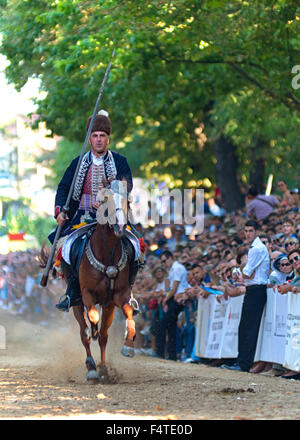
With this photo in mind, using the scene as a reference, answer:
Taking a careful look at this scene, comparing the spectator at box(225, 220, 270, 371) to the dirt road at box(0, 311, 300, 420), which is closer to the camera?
the dirt road at box(0, 311, 300, 420)

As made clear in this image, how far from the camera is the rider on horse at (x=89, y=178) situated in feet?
39.0

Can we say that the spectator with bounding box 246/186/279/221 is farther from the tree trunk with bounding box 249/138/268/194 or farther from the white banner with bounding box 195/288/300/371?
the tree trunk with bounding box 249/138/268/194

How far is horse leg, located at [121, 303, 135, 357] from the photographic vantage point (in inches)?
420

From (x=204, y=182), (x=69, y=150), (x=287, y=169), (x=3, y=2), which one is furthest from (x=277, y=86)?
(x=69, y=150)

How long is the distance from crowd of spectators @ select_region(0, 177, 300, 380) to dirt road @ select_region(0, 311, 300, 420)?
37.4 inches

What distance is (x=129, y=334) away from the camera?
35.4 ft


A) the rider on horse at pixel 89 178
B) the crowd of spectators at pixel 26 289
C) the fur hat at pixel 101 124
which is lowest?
the crowd of spectators at pixel 26 289

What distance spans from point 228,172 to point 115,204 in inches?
724

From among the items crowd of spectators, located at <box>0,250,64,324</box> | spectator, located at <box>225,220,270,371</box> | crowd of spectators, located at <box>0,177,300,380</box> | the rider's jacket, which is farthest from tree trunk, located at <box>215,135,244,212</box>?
the rider's jacket

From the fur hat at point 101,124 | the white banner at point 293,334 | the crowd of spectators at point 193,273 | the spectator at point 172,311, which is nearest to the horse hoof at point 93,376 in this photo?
the crowd of spectators at point 193,273

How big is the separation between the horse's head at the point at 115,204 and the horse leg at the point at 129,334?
2.93 feet

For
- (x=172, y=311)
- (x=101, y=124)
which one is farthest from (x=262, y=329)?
(x=101, y=124)

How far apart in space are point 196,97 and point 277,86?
637 centimetres

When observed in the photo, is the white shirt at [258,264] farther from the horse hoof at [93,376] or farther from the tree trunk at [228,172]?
the tree trunk at [228,172]
